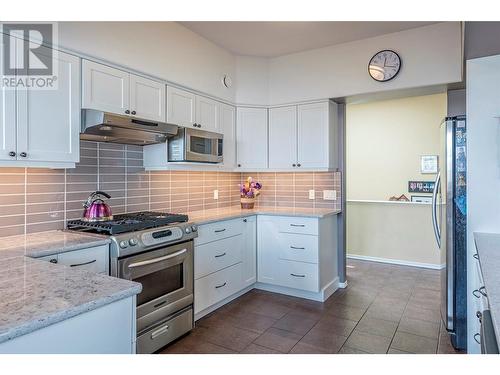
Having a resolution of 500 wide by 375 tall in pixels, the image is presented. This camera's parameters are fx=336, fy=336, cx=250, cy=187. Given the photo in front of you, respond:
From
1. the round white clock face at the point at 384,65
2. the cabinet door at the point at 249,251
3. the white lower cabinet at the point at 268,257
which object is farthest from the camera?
the cabinet door at the point at 249,251

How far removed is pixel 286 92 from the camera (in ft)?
12.7

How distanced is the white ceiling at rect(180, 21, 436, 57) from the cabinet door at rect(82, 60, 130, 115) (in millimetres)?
959

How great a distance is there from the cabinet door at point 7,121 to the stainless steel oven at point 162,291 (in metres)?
0.89

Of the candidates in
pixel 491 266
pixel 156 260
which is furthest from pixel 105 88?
pixel 491 266

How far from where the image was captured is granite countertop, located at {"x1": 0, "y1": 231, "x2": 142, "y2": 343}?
949 mm

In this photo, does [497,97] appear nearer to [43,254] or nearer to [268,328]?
[268,328]

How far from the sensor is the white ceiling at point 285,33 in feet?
10.0

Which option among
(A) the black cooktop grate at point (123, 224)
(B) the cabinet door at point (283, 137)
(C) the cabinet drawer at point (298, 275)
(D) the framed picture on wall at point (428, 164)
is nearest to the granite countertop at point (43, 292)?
(A) the black cooktop grate at point (123, 224)

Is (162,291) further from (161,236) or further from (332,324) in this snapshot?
(332,324)

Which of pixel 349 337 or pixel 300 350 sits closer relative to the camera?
pixel 300 350

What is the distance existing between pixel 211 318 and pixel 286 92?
254 cm

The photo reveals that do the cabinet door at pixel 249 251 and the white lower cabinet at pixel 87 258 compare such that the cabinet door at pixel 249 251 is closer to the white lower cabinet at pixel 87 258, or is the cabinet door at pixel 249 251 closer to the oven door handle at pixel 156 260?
the oven door handle at pixel 156 260
